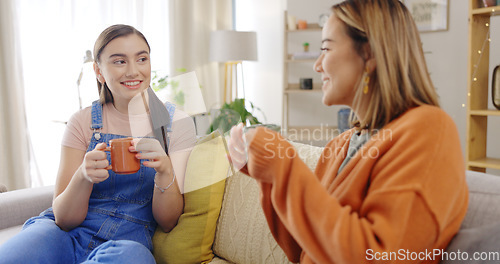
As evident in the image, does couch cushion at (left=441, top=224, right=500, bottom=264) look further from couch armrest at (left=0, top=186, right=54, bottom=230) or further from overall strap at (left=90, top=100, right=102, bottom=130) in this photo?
couch armrest at (left=0, top=186, right=54, bottom=230)

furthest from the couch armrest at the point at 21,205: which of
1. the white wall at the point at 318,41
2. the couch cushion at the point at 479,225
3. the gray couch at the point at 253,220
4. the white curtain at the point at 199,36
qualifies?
the white wall at the point at 318,41

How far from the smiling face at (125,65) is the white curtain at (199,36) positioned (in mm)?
2841

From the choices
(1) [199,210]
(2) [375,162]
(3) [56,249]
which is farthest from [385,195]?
(3) [56,249]

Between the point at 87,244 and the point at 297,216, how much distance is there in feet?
2.87

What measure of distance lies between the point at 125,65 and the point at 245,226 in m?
0.65

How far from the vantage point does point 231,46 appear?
14.5 ft

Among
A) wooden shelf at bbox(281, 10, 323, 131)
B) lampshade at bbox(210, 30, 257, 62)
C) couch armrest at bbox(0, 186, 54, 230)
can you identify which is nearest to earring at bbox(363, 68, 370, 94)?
couch armrest at bbox(0, 186, 54, 230)

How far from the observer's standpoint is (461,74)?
394cm

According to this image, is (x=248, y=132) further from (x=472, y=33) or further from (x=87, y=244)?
(x=472, y=33)

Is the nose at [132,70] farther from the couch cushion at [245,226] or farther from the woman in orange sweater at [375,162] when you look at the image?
the woman in orange sweater at [375,162]

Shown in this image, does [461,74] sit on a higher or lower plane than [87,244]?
higher

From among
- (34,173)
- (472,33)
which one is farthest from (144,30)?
(472,33)

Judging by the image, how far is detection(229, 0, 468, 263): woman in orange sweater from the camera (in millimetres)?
760

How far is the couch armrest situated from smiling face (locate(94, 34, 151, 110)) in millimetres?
724
